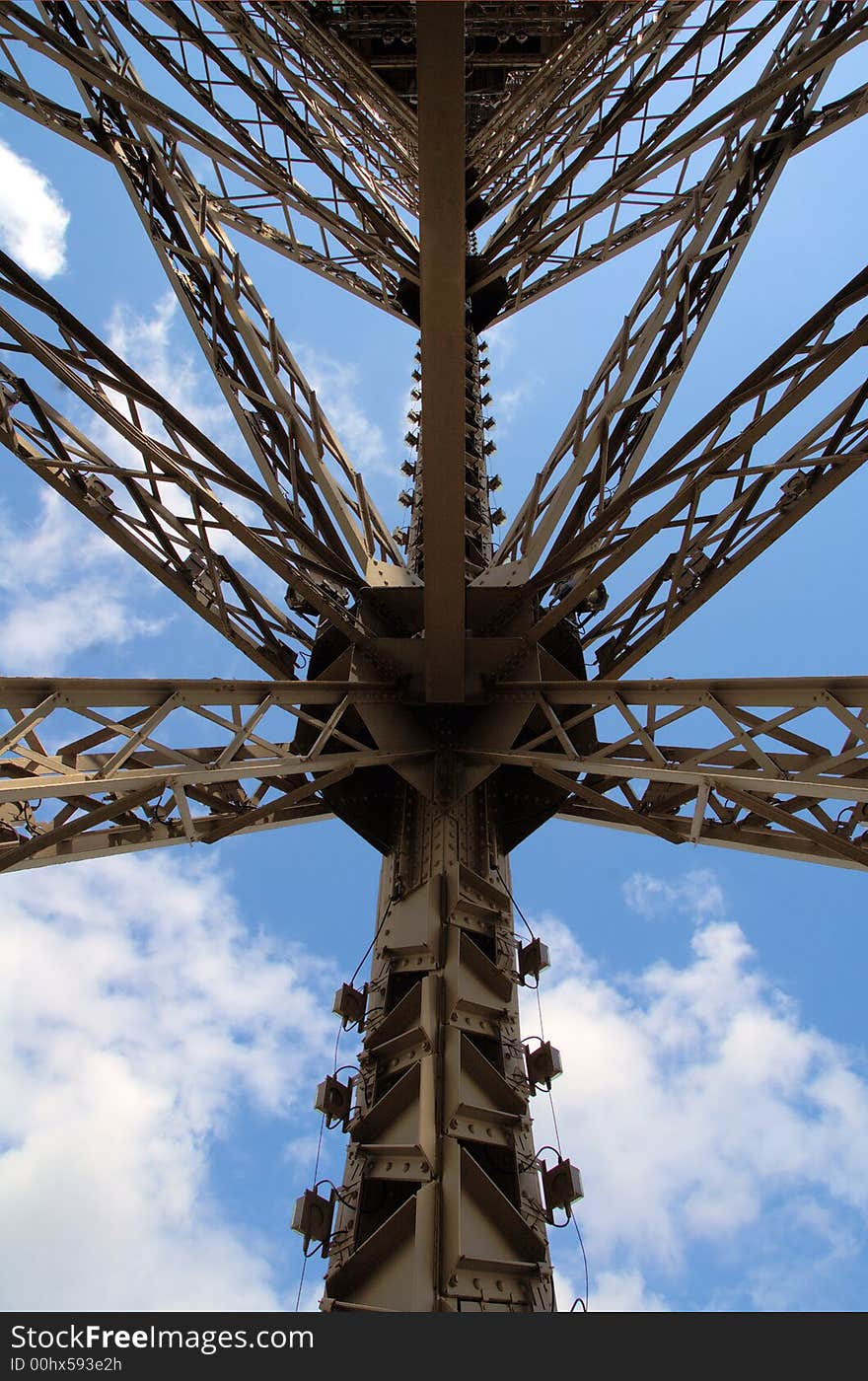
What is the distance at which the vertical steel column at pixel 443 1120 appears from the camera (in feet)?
21.1

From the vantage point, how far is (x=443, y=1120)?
7285mm

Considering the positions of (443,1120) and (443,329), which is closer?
(443,329)

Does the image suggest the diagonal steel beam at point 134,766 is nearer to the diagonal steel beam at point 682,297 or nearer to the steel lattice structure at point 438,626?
the steel lattice structure at point 438,626

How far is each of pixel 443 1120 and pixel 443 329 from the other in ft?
21.7

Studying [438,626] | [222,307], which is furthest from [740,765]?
[222,307]

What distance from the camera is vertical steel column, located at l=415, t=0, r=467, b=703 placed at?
527 centimetres

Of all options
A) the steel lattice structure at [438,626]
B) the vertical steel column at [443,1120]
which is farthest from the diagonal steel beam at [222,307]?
the vertical steel column at [443,1120]

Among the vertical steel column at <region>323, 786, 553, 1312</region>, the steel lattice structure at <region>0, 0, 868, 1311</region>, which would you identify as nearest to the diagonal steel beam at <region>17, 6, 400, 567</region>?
the steel lattice structure at <region>0, 0, 868, 1311</region>

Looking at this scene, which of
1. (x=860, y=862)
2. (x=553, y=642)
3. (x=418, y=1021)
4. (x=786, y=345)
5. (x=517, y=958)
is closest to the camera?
(x=860, y=862)

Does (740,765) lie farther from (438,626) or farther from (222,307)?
(222,307)

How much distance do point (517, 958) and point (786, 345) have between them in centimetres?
673

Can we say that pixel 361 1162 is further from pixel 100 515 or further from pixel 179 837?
pixel 100 515
